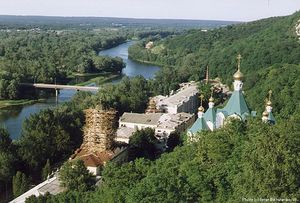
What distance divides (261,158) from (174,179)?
6.76 ft

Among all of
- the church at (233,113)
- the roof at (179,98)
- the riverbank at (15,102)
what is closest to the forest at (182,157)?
the church at (233,113)

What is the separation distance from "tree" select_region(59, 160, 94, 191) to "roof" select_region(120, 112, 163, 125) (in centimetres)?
1105

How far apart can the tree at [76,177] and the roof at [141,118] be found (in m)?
11.0

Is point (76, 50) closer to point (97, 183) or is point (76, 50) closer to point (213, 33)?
point (213, 33)

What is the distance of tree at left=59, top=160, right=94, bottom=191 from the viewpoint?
50.4 ft

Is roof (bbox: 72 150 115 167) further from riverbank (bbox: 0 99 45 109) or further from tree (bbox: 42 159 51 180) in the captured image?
riverbank (bbox: 0 99 45 109)

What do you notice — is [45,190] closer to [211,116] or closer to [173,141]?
[211,116]

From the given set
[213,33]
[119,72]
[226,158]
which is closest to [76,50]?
[119,72]

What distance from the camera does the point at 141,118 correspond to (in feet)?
90.4

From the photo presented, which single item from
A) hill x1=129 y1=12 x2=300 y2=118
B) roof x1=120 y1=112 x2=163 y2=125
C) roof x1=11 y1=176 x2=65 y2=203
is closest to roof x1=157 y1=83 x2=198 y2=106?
hill x1=129 y1=12 x2=300 y2=118

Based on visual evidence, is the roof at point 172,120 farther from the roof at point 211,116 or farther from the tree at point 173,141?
the roof at point 211,116

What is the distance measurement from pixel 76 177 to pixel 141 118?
12.3m

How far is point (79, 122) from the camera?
23.7 m

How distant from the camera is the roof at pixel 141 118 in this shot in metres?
27.1
